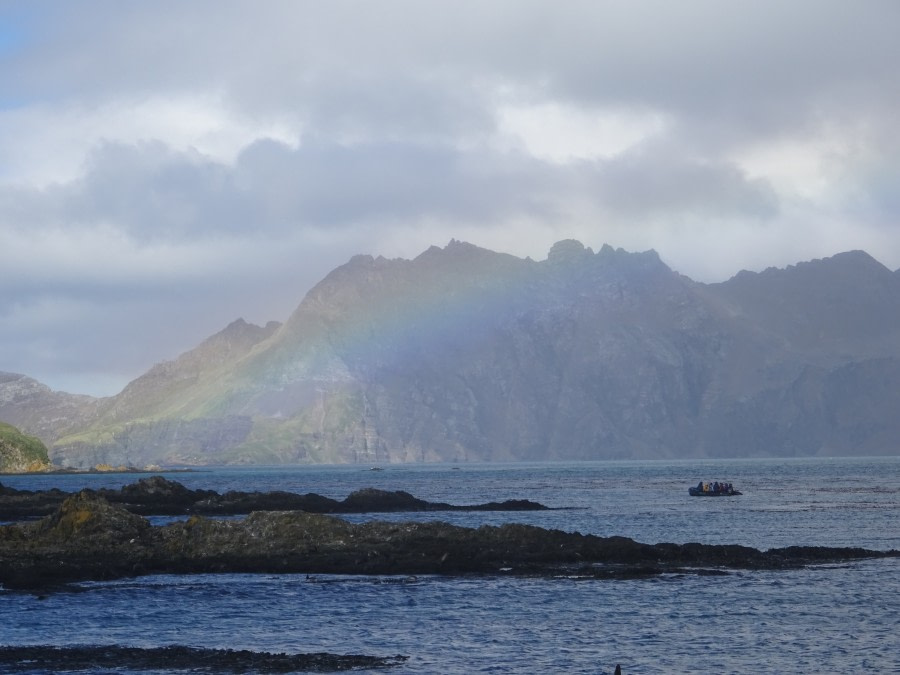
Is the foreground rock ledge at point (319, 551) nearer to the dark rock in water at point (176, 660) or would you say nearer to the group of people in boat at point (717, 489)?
the dark rock in water at point (176, 660)

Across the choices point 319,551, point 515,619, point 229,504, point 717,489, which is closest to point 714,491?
point 717,489

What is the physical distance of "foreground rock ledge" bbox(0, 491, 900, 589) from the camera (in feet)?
215

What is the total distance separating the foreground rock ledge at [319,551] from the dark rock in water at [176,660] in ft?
65.2

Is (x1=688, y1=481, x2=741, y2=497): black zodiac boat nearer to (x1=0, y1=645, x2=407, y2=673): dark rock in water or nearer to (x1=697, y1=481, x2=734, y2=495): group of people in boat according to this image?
(x1=697, y1=481, x2=734, y2=495): group of people in boat

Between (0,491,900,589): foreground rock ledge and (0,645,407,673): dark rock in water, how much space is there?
65.2 ft

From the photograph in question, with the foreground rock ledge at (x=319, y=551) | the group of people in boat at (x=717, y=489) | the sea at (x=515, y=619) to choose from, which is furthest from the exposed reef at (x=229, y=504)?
the sea at (x=515, y=619)

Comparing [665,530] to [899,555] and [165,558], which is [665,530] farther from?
[165,558]

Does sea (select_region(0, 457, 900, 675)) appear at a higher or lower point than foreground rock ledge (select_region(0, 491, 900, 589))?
lower

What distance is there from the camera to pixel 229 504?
Answer: 127 meters

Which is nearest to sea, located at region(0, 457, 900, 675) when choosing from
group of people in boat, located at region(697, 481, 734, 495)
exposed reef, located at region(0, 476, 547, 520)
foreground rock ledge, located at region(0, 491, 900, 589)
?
foreground rock ledge, located at region(0, 491, 900, 589)

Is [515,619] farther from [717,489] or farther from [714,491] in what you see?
[717,489]

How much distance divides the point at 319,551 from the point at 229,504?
58.5 m

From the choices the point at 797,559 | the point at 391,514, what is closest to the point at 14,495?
the point at 391,514

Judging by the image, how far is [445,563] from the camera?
219 ft
